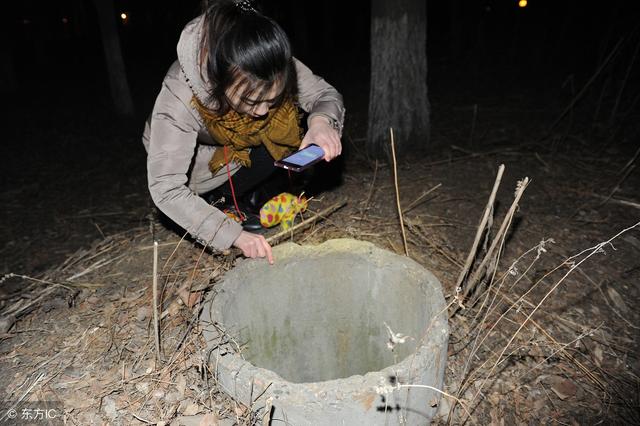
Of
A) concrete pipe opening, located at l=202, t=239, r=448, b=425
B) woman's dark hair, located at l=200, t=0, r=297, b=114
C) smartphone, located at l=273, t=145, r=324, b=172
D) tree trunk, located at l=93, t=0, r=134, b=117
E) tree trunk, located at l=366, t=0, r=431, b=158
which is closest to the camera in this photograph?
concrete pipe opening, located at l=202, t=239, r=448, b=425

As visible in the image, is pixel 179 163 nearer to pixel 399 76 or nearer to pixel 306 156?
pixel 306 156

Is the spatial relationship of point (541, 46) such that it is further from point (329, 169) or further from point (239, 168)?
point (239, 168)

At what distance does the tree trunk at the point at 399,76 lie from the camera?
3564 mm

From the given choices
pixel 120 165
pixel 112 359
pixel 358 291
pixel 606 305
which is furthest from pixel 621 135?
pixel 120 165

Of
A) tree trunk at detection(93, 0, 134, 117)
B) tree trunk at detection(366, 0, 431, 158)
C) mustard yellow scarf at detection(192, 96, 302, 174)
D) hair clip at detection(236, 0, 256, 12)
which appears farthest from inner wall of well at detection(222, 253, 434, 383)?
tree trunk at detection(93, 0, 134, 117)

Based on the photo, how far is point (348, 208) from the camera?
292 cm

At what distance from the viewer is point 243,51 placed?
171 cm

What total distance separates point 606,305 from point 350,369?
1.32m

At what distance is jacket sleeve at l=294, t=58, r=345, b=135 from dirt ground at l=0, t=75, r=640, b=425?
25.0 inches

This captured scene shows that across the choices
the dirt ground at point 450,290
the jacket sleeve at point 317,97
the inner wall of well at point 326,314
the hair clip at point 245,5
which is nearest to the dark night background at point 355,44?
the dirt ground at point 450,290

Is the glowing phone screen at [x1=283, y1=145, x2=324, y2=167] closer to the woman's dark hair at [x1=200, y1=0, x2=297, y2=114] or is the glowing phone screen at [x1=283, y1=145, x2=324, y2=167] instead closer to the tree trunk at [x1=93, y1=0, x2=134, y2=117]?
the woman's dark hair at [x1=200, y1=0, x2=297, y2=114]

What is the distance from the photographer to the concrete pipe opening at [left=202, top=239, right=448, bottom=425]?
1.48 meters

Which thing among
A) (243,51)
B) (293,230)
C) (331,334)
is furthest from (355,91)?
(243,51)

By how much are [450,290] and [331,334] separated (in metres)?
0.66
